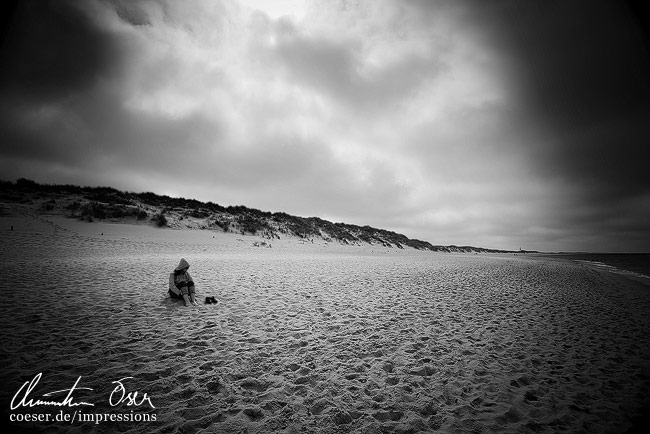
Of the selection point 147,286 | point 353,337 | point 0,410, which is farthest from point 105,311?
point 353,337

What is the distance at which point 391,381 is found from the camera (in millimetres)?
4555

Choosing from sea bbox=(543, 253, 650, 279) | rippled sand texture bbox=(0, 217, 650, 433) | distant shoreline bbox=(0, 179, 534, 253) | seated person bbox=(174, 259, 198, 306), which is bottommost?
rippled sand texture bbox=(0, 217, 650, 433)

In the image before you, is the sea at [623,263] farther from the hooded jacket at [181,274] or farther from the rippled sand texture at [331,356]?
the hooded jacket at [181,274]

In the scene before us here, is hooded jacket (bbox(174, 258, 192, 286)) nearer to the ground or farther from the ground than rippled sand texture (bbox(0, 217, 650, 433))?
farther from the ground

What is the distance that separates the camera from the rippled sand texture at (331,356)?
371cm

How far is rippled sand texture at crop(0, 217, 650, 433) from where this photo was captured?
3.71 m

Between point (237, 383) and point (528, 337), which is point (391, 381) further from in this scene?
point (528, 337)

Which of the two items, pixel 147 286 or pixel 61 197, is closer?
pixel 147 286

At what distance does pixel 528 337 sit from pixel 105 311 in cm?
1269
